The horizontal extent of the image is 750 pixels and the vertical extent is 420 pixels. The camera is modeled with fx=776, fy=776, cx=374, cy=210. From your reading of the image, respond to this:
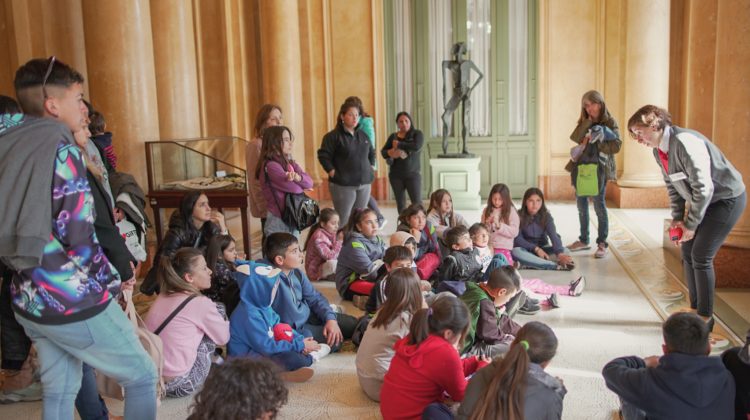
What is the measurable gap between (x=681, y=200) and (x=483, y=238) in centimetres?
171

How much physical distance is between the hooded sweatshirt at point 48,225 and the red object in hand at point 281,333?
2.04 meters

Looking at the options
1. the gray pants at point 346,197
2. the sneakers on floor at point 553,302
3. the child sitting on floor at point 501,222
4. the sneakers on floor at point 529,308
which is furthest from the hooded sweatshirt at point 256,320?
the gray pants at point 346,197

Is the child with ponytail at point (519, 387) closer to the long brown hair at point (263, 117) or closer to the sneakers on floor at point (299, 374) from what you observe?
the sneakers on floor at point (299, 374)

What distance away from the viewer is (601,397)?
414cm

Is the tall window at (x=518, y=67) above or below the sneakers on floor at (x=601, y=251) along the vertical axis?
above

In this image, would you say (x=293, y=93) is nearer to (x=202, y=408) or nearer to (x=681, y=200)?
(x=681, y=200)

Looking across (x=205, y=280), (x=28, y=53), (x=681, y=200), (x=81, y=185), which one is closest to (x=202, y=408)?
(x=81, y=185)

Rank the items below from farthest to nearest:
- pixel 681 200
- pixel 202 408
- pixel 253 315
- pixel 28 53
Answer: pixel 28 53, pixel 681 200, pixel 253 315, pixel 202 408

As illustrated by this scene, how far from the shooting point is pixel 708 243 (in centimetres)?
496

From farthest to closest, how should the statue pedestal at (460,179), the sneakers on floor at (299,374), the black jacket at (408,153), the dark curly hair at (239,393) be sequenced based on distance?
1. the statue pedestal at (460,179)
2. the black jacket at (408,153)
3. the sneakers on floor at (299,374)
4. the dark curly hair at (239,393)

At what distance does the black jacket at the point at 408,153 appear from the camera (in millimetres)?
9102

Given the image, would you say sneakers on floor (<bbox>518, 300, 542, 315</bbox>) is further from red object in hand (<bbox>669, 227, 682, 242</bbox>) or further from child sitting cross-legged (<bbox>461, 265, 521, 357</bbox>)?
red object in hand (<bbox>669, 227, 682, 242</bbox>)

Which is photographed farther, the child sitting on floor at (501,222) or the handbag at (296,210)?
the child sitting on floor at (501,222)

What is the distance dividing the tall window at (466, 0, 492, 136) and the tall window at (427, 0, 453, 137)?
32 cm
